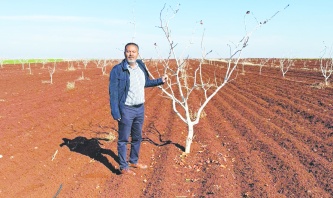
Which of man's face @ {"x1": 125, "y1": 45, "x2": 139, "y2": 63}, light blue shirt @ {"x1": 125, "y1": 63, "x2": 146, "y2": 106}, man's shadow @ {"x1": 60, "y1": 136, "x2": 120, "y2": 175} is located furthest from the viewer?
man's shadow @ {"x1": 60, "y1": 136, "x2": 120, "y2": 175}

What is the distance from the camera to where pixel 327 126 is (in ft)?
23.5

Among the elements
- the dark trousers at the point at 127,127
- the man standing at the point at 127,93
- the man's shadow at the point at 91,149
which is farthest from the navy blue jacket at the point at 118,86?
the man's shadow at the point at 91,149

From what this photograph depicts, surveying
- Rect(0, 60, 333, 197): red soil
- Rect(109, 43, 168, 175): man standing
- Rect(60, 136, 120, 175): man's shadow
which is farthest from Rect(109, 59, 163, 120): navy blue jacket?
Rect(60, 136, 120, 175): man's shadow

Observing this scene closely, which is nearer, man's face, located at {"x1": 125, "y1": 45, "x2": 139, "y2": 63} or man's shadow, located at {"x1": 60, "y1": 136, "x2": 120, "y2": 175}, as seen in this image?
man's face, located at {"x1": 125, "y1": 45, "x2": 139, "y2": 63}

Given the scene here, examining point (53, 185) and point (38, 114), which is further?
point (38, 114)

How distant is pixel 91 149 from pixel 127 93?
6.65ft

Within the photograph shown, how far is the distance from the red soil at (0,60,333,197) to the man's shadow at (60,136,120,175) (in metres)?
0.02

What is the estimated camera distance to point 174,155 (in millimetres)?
5324

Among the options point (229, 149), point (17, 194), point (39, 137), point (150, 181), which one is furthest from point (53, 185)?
point (229, 149)

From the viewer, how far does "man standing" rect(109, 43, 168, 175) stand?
3.97 meters

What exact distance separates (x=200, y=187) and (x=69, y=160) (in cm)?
216

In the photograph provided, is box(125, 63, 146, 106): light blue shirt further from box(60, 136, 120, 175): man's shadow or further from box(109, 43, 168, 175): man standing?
box(60, 136, 120, 175): man's shadow

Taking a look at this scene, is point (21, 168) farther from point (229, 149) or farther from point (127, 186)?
point (229, 149)

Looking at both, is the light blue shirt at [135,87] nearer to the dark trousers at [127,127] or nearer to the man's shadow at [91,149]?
the dark trousers at [127,127]
